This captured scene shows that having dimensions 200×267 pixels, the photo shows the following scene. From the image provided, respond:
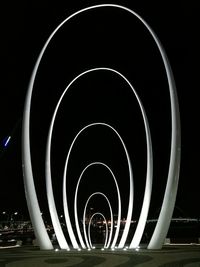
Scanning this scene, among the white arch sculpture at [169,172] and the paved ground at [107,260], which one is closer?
the paved ground at [107,260]

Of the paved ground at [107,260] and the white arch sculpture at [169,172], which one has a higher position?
the white arch sculpture at [169,172]

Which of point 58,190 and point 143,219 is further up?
point 58,190

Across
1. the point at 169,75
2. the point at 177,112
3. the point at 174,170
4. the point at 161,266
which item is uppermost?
the point at 169,75

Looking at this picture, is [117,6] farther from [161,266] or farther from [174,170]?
[161,266]

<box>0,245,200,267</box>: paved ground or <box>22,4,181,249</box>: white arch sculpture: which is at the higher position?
<box>22,4,181,249</box>: white arch sculpture

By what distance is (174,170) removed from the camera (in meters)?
26.6

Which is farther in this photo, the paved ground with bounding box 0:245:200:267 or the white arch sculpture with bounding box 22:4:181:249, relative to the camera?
the white arch sculpture with bounding box 22:4:181:249

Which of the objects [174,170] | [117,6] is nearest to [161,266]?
[174,170]

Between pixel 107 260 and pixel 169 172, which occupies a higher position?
pixel 169 172

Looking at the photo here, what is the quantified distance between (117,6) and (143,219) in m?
15.1

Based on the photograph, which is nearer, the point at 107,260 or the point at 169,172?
the point at 107,260

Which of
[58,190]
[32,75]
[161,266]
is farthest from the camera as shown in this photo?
[58,190]

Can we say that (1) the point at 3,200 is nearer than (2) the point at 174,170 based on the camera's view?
No

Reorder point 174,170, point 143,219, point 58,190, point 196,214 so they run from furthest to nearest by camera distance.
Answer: point 196,214 → point 58,190 → point 143,219 → point 174,170
